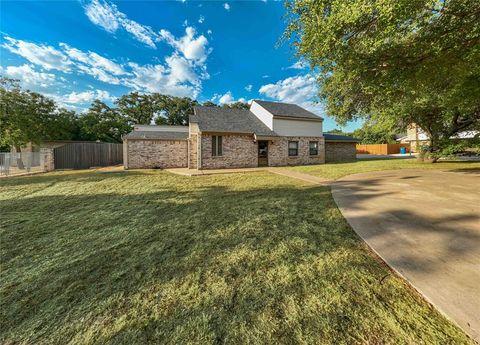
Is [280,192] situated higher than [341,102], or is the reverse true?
[341,102]

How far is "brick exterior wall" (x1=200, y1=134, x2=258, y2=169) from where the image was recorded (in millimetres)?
14084

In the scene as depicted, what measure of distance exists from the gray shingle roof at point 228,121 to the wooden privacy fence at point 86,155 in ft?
29.9

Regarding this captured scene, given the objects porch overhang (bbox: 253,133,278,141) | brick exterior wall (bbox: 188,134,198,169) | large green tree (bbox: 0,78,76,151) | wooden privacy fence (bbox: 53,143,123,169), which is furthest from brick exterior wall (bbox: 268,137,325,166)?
large green tree (bbox: 0,78,76,151)

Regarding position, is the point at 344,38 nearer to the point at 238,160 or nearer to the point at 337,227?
the point at 337,227

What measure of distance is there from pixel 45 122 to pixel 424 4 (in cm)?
3130

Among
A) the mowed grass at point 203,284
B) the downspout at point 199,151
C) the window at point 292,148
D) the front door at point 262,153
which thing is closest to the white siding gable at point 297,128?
the window at point 292,148

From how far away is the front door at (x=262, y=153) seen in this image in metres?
15.9

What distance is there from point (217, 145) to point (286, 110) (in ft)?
24.8

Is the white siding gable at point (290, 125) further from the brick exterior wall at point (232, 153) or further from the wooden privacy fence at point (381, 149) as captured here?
the wooden privacy fence at point (381, 149)

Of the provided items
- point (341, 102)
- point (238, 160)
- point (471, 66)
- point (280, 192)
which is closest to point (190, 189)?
point (280, 192)

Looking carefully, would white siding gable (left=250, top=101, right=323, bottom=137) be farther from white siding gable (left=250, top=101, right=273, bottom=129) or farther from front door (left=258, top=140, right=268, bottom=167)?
front door (left=258, top=140, right=268, bottom=167)

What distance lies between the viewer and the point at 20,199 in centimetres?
616

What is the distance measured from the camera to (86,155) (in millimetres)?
16953

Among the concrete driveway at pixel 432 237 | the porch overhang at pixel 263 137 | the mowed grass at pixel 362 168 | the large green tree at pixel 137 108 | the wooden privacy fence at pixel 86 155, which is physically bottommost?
the concrete driveway at pixel 432 237
